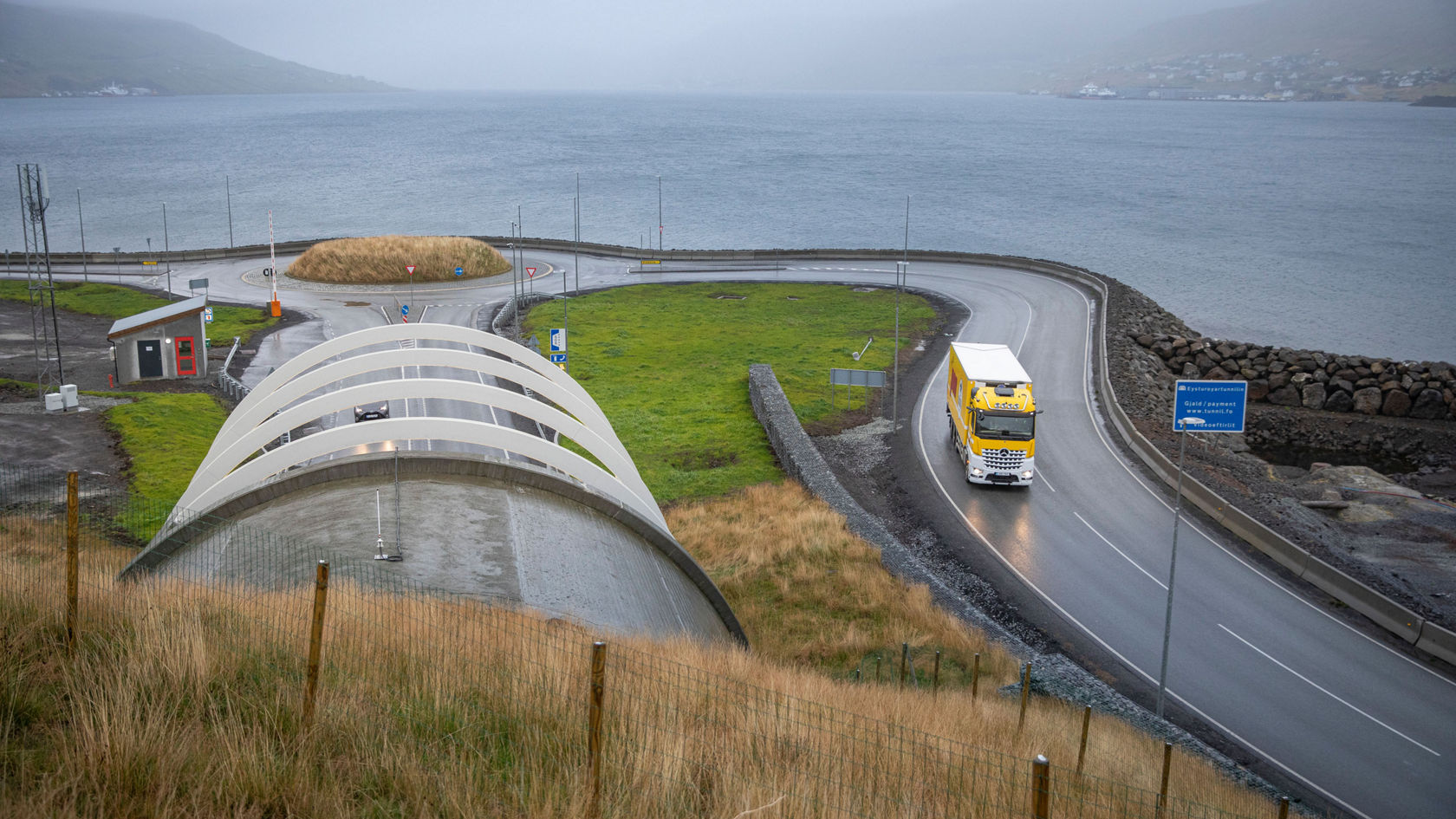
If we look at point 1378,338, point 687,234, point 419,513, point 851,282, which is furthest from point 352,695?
point 687,234

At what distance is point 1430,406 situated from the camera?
41781 mm

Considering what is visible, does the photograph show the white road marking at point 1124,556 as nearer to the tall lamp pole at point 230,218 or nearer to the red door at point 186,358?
the red door at point 186,358

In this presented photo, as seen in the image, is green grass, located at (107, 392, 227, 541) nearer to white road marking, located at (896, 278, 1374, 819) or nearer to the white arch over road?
the white arch over road

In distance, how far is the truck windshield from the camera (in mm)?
28656

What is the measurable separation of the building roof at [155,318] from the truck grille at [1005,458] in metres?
30.0

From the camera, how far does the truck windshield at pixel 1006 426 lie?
28.7m

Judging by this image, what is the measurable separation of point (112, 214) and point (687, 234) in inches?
2692

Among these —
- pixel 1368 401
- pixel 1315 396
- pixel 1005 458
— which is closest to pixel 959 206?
pixel 1315 396

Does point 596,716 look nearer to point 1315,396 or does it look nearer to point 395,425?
point 395,425

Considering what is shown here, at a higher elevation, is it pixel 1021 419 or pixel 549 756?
pixel 549 756

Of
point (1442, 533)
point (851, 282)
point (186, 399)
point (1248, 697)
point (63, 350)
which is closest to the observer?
point (1248, 697)

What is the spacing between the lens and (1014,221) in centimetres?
11281

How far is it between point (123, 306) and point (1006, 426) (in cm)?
4787

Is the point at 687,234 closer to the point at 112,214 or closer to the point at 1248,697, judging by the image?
the point at 112,214
